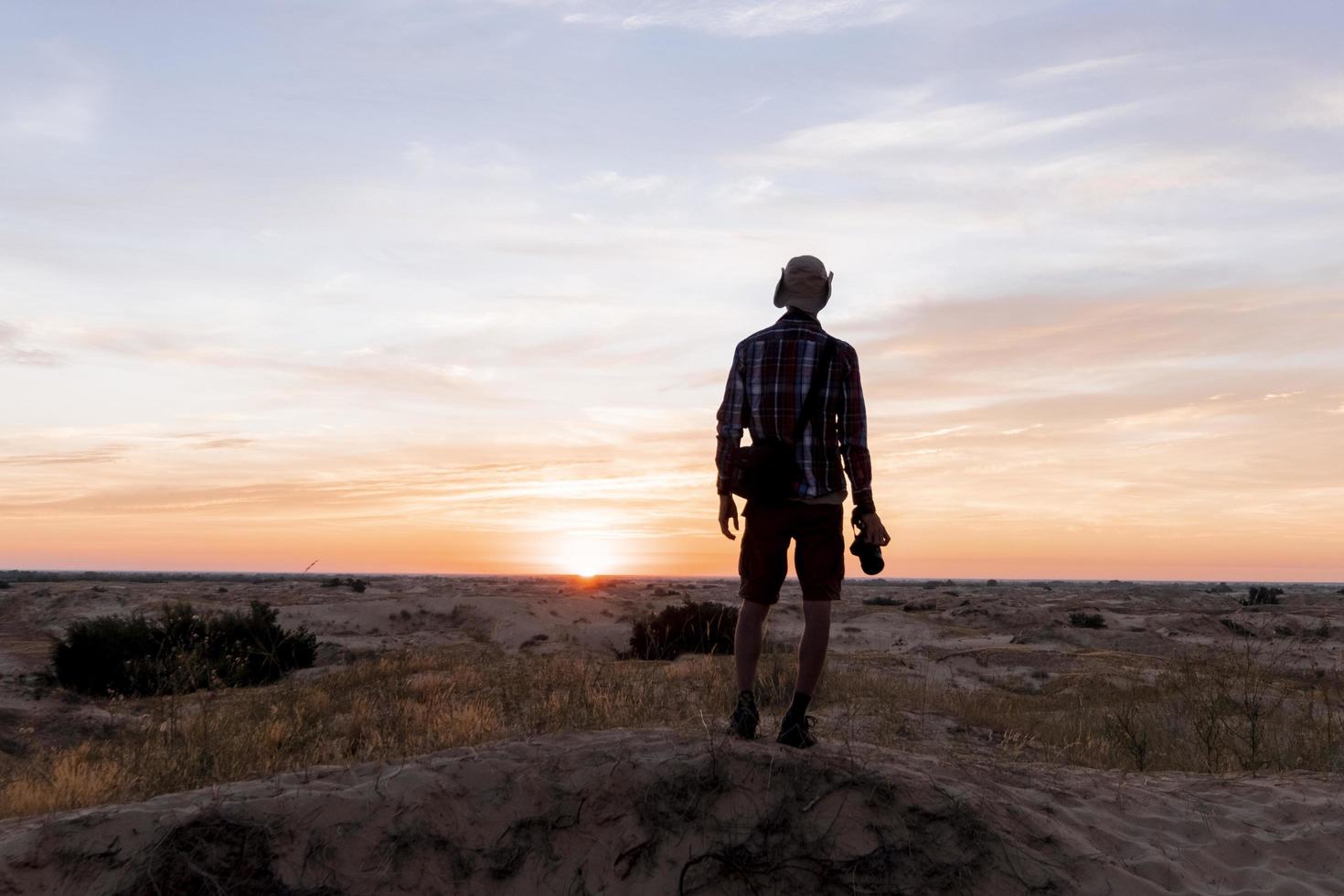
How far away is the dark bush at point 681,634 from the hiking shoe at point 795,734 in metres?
10.3

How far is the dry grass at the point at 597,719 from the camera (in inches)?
223

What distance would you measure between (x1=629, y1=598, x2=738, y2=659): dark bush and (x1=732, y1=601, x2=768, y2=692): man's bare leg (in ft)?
34.0

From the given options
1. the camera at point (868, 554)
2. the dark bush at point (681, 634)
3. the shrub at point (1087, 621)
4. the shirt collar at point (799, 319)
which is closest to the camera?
the camera at point (868, 554)

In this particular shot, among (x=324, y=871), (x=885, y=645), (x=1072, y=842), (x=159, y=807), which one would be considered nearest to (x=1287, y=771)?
(x=1072, y=842)

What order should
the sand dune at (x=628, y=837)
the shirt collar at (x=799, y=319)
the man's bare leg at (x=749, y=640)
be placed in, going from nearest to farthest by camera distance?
the sand dune at (x=628, y=837) → the man's bare leg at (x=749, y=640) → the shirt collar at (x=799, y=319)

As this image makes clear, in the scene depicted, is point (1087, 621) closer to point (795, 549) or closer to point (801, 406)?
point (795, 549)

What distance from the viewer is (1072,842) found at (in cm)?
398

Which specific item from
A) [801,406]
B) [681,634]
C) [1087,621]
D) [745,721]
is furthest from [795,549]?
[1087,621]

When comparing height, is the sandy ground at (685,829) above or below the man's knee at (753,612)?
below

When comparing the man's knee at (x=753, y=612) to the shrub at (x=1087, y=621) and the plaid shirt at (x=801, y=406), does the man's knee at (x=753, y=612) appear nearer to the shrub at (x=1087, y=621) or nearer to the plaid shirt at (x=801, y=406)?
the plaid shirt at (x=801, y=406)

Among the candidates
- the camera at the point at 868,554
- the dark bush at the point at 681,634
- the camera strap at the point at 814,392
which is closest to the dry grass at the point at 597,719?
the camera at the point at 868,554

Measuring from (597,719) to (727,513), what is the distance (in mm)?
2467

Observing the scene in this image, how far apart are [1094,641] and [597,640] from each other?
35.8ft

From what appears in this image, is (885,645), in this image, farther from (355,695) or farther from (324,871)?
(324,871)
